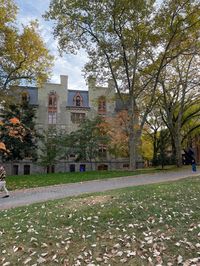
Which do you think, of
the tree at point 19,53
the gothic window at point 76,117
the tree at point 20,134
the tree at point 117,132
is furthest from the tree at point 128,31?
the gothic window at point 76,117

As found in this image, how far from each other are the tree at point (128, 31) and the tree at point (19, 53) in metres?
1.88

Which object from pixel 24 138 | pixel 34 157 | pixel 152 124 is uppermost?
pixel 152 124

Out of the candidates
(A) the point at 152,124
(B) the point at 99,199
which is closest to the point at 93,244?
(B) the point at 99,199

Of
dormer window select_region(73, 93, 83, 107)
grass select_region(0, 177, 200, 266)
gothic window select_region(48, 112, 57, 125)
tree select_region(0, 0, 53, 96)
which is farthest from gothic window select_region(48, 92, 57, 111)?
grass select_region(0, 177, 200, 266)

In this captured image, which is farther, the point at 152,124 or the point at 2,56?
the point at 152,124

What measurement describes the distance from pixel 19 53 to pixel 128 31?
355 inches

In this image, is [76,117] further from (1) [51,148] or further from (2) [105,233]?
(2) [105,233]

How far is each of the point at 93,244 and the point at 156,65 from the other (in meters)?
19.8

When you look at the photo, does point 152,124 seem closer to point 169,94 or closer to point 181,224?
point 169,94

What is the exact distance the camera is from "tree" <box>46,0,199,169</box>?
65.7ft

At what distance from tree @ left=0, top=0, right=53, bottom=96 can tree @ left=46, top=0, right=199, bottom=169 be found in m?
1.88

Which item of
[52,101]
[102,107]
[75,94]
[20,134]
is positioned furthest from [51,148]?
[102,107]

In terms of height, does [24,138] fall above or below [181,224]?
above

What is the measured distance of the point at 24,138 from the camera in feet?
106
